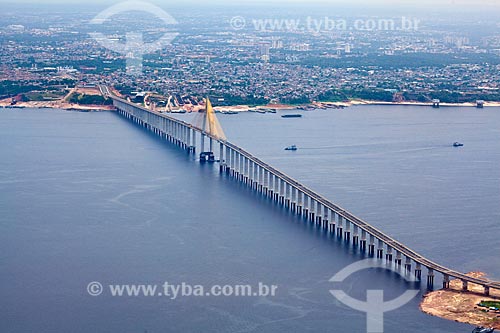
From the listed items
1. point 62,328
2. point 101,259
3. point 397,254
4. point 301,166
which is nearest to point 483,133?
point 301,166

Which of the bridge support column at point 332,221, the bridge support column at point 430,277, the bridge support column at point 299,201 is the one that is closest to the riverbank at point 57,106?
the bridge support column at point 299,201

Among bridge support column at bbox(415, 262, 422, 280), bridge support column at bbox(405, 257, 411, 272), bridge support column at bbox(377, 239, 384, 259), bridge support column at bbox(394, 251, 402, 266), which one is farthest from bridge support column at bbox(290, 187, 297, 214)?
bridge support column at bbox(415, 262, 422, 280)

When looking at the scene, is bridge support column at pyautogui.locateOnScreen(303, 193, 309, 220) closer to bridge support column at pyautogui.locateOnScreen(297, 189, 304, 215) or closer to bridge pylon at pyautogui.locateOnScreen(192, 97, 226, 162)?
bridge support column at pyautogui.locateOnScreen(297, 189, 304, 215)

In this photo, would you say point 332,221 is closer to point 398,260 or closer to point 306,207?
point 306,207

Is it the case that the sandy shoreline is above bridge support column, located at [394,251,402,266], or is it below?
above

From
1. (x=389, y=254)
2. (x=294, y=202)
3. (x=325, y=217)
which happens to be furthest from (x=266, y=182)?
(x=389, y=254)

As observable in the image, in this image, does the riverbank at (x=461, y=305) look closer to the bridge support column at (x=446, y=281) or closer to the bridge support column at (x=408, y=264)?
the bridge support column at (x=446, y=281)

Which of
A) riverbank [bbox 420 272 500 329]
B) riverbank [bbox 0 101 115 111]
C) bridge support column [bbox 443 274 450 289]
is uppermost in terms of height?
riverbank [bbox 0 101 115 111]
